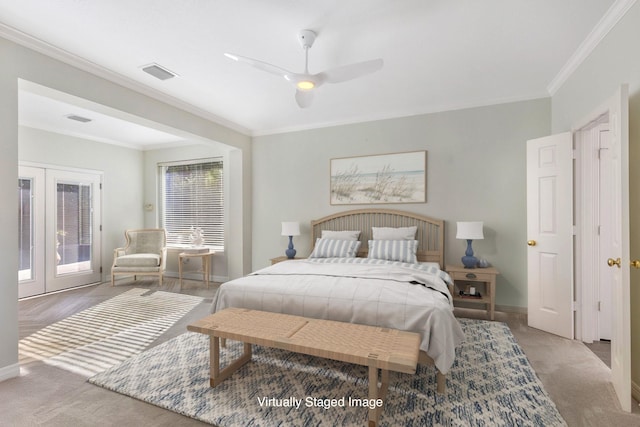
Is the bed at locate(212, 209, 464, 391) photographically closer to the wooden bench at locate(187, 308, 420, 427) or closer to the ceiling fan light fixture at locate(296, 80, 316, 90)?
the wooden bench at locate(187, 308, 420, 427)

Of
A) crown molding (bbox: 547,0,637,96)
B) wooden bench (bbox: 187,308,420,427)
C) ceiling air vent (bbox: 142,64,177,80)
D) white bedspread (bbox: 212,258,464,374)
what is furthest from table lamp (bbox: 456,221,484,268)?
ceiling air vent (bbox: 142,64,177,80)

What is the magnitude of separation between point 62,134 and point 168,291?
10.7 feet

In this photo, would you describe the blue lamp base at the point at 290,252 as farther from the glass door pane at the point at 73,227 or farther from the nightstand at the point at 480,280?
the glass door pane at the point at 73,227

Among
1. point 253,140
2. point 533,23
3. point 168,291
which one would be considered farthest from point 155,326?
point 533,23

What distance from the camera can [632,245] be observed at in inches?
85.6

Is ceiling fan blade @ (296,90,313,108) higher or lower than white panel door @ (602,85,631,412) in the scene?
higher

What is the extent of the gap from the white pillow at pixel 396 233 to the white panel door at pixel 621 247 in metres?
2.21

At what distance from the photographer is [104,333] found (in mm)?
3334

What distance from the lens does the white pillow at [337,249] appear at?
4246 millimetres

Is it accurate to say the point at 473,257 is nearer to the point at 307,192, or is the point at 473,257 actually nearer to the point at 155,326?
the point at 307,192

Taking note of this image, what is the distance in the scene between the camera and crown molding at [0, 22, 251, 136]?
97.5 inches

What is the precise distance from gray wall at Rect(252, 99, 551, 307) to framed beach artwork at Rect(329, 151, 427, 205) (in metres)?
0.10

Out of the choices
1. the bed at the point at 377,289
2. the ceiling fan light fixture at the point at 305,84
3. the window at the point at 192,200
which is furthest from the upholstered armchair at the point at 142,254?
the ceiling fan light fixture at the point at 305,84

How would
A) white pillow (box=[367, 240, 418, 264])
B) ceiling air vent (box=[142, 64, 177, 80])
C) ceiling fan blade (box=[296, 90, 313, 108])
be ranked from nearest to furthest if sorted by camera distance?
ceiling fan blade (box=[296, 90, 313, 108]) → ceiling air vent (box=[142, 64, 177, 80]) → white pillow (box=[367, 240, 418, 264])
